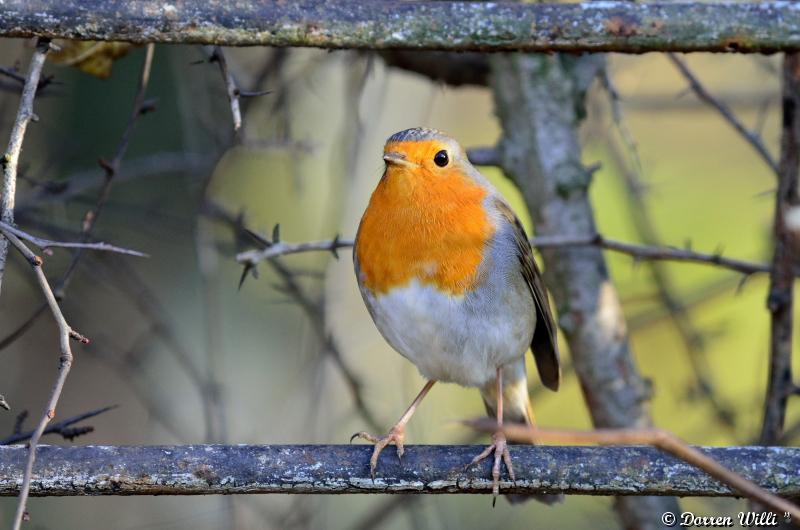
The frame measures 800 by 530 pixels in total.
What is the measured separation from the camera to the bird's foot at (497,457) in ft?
8.43

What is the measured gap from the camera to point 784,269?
11.1 feet

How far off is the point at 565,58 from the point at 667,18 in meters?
1.30

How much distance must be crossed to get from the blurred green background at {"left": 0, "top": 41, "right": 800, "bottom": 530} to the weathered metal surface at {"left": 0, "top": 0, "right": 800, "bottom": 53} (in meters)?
0.88

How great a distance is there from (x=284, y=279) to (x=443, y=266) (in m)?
1.09

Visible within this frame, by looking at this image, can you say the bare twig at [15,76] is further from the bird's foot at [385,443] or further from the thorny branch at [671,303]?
the thorny branch at [671,303]

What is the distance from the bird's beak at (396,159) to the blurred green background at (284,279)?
60 cm

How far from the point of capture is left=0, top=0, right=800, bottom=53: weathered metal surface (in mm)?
2719

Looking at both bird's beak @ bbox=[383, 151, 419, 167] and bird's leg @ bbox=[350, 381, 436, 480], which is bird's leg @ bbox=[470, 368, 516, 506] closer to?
bird's leg @ bbox=[350, 381, 436, 480]

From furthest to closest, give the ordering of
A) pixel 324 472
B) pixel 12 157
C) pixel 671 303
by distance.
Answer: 1. pixel 671 303
2. pixel 324 472
3. pixel 12 157

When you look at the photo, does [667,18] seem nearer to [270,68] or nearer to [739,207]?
[270,68]

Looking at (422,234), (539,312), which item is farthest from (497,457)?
(539,312)

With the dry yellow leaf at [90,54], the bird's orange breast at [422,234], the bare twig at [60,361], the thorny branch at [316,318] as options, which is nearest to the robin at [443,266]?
the bird's orange breast at [422,234]

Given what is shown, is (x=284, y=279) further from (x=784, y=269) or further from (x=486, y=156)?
(x=784, y=269)

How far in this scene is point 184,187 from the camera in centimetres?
552
